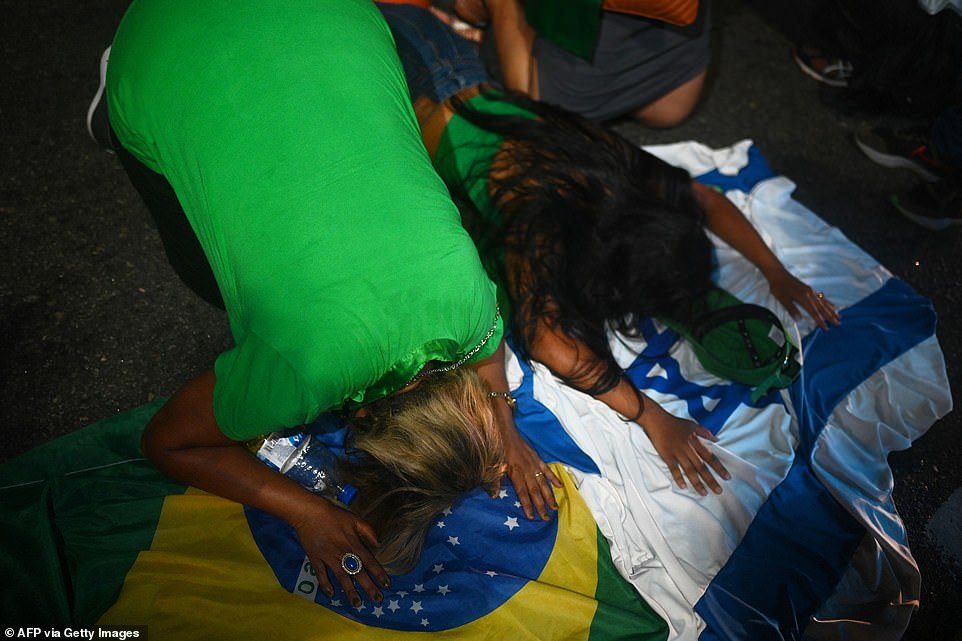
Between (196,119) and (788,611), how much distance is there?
5.32 feet

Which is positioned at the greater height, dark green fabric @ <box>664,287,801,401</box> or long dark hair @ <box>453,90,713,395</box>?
long dark hair @ <box>453,90,713,395</box>

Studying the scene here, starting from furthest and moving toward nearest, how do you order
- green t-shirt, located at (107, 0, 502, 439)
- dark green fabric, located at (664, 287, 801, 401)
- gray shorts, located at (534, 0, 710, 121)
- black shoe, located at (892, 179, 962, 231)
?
black shoe, located at (892, 179, 962, 231) < gray shorts, located at (534, 0, 710, 121) < dark green fabric, located at (664, 287, 801, 401) < green t-shirt, located at (107, 0, 502, 439)

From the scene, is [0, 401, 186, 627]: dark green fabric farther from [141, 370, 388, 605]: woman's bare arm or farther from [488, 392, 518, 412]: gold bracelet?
[488, 392, 518, 412]: gold bracelet

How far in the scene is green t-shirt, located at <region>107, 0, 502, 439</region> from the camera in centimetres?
107

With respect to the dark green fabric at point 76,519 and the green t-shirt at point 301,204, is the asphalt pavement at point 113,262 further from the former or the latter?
the green t-shirt at point 301,204

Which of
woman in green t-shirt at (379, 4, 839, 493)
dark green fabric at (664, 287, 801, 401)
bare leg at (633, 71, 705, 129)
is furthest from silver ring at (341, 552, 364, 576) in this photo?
bare leg at (633, 71, 705, 129)

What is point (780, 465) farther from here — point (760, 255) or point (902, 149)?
point (902, 149)

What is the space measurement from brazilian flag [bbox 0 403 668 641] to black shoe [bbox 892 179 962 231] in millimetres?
1746

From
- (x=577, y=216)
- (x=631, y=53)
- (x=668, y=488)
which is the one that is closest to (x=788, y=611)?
(x=668, y=488)

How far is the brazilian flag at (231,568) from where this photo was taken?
1.42 m

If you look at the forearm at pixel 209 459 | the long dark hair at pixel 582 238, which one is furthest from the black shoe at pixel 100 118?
the long dark hair at pixel 582 238

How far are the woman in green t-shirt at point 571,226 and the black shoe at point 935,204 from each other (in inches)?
43.1

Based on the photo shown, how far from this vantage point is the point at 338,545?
1.46 meters

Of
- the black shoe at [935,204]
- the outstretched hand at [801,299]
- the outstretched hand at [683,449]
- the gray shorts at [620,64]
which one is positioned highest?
the gray shorts at [620,64]
